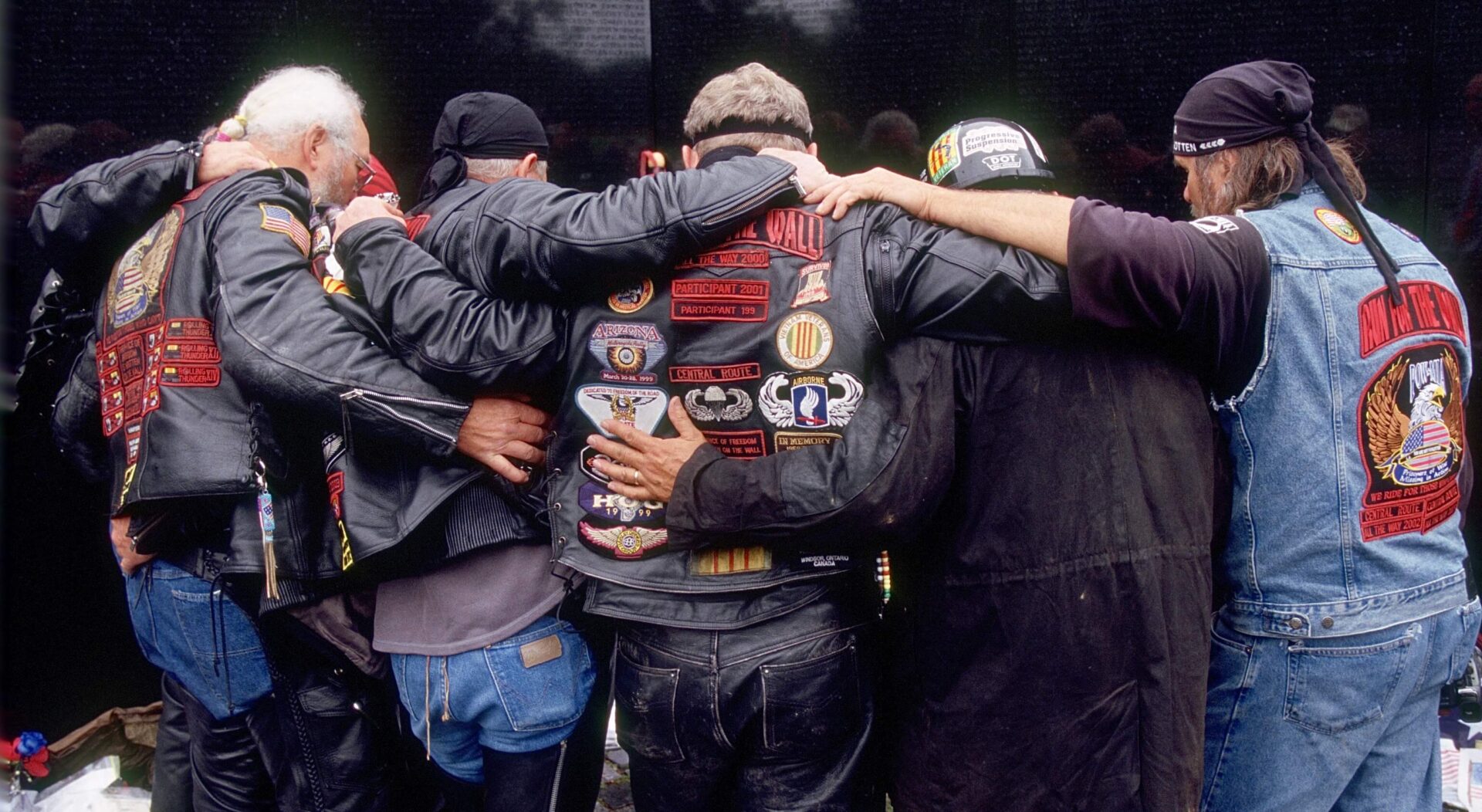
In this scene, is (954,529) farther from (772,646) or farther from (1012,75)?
(1012,75)

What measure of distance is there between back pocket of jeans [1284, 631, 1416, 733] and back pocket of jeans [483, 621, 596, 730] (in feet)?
5.00

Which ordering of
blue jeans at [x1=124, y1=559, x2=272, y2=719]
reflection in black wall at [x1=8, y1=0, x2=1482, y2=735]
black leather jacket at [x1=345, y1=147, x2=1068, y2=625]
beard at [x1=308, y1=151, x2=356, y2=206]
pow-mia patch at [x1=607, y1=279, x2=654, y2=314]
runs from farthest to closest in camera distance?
reflection in black wall at [x1=8, y1=0, x2=1482, y2=735]
beard at [x1=308, y1=151, x2=356, y2=206]
blue jeans at [x1=124, y1=559, x2=272, y2=719]
pow-mia patch at [x1=607, y1=279, x2=654, y2=314]
black leather jacket at [x1=345, y1=147, x2=1068, y2=625]

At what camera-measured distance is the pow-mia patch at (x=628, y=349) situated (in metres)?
2.05

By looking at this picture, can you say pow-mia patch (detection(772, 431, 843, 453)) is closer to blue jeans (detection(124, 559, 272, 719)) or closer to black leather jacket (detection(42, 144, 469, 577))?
black leather jacket (detection(42, 144, 469, 577))

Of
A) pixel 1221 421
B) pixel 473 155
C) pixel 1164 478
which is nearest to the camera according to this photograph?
pixel 1164 478

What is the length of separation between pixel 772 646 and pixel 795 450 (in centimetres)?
39

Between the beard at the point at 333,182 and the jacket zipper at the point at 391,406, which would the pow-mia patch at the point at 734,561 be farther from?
the beard at the point at 333,182

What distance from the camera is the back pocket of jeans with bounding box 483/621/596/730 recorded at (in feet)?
7.30

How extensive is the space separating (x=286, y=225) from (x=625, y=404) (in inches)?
39.1

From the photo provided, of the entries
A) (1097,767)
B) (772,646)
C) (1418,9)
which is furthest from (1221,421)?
(1418,9)

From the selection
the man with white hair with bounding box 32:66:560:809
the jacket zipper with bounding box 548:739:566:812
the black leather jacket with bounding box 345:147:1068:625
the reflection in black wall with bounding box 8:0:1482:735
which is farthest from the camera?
the reflection in black wall with bounding box 8:0:1482:735

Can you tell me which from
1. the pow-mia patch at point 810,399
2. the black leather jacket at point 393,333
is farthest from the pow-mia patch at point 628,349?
the pow-mia patch at point 810,399

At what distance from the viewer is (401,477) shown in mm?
2240

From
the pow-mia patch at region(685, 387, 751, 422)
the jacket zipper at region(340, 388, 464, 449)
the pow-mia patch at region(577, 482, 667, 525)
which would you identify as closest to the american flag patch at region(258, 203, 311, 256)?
A: the jacket zipper at region(340, 388, 464, 449)
